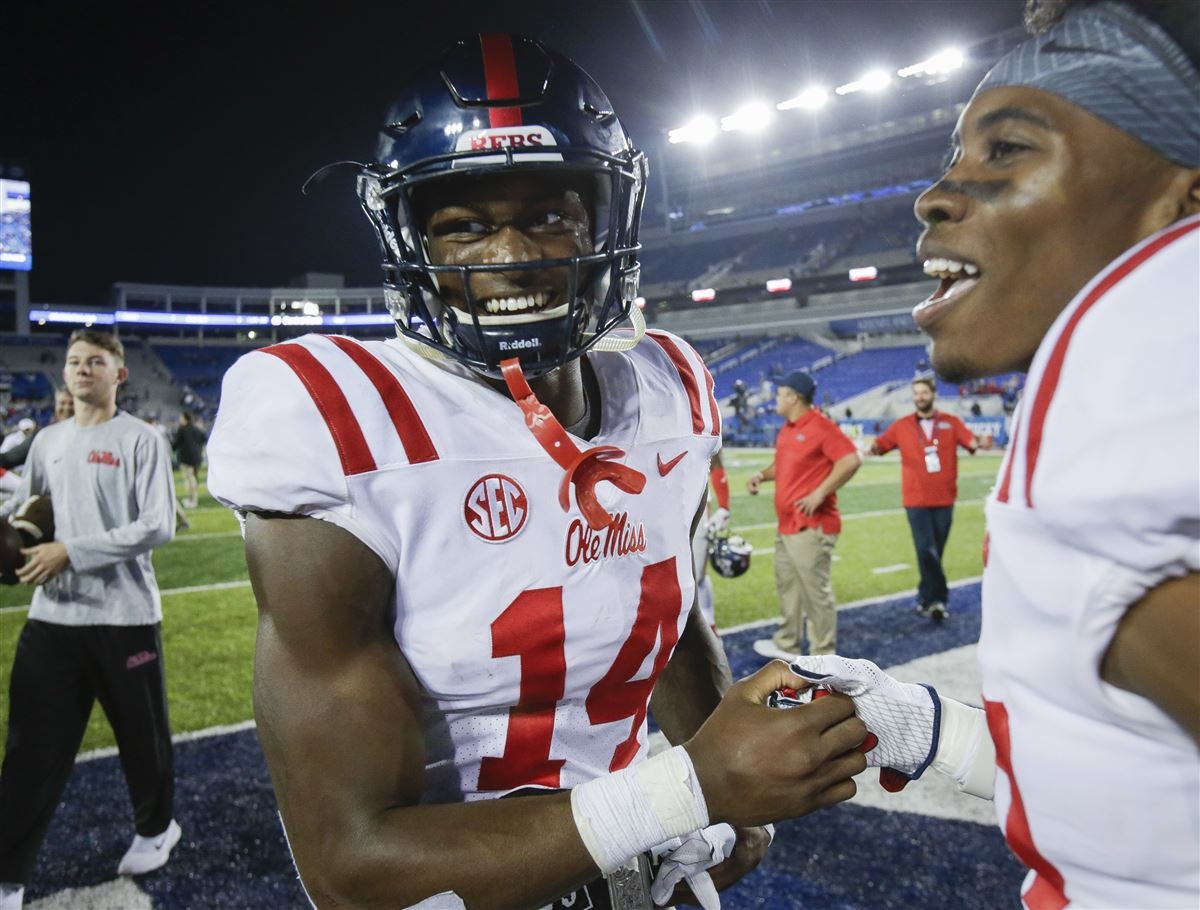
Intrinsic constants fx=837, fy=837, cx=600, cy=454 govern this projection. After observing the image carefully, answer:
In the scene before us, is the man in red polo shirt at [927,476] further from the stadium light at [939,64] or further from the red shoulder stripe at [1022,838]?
the stadium light at [939,64]

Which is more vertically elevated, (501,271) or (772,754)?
(501,271)

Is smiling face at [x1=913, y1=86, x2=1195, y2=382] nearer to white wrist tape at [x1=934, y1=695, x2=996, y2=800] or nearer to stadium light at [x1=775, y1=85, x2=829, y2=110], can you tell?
white wrist tape at [x1=934, y1=695, x2=996, y2=800]

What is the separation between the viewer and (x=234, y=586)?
7867 millimetres

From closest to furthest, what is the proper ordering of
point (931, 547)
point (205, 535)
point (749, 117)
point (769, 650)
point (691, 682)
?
point (691, 682), point (769, 650), point (931, 547), point (205, 535), point (749, 117)

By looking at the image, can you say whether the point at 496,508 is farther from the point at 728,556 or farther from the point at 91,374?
the point at 728,556

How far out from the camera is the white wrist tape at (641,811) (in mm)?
1071

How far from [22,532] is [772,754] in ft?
10.9

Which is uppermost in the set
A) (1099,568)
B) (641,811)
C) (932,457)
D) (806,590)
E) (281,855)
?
(932,457)

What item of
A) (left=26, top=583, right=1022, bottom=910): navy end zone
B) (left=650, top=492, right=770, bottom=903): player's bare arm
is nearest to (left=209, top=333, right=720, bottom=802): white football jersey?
(left=650, top=492, right=770, bottom=903): player's bare arm

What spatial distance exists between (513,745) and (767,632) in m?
5.13

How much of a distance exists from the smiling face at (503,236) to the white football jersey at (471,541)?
14 cm

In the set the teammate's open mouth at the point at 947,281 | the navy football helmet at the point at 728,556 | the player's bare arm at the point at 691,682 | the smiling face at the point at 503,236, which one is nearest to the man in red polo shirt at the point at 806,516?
the navy football helmet at the point at 728,556

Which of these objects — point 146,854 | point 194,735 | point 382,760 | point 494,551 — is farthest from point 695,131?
point 382,760

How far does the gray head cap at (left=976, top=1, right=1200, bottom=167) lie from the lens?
84 centimetres
